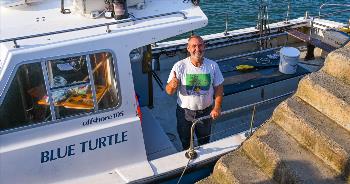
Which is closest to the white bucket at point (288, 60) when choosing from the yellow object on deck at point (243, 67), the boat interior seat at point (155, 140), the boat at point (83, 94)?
the yellow object on deck at point (243, 67)

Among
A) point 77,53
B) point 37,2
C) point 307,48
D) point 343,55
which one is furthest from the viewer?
point 307,48

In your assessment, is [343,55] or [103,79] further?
[103,79]

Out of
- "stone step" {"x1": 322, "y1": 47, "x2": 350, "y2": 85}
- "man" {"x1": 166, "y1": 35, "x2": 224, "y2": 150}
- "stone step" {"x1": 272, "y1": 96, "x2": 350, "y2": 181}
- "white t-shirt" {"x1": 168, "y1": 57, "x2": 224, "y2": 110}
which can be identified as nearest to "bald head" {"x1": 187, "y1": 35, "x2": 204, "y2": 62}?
"man" {"x1": 166, "y1": 35, "x2": 224, "y2": 150}

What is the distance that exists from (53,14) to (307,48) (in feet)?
17.0

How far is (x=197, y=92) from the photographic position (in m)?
5.12

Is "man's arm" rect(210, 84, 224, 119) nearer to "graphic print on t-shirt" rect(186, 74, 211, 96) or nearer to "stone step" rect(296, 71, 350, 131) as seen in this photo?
"graphic print on t-shirt" rect(186, 74, 211, 96)

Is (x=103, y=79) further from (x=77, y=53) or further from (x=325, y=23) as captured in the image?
(x=325, y=23)

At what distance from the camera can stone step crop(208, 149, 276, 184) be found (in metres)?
4.14

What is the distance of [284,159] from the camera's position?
405 cm

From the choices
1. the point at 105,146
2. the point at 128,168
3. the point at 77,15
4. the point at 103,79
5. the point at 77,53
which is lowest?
the point at 128,168

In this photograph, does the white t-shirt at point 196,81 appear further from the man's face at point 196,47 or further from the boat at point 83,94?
the boat at point 83,94

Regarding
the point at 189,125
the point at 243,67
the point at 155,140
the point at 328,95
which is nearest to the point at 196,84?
the point at 189,125

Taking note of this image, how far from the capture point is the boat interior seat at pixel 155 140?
5.61 metres

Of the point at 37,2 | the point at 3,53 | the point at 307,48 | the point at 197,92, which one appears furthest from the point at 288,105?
the point at 307,48
